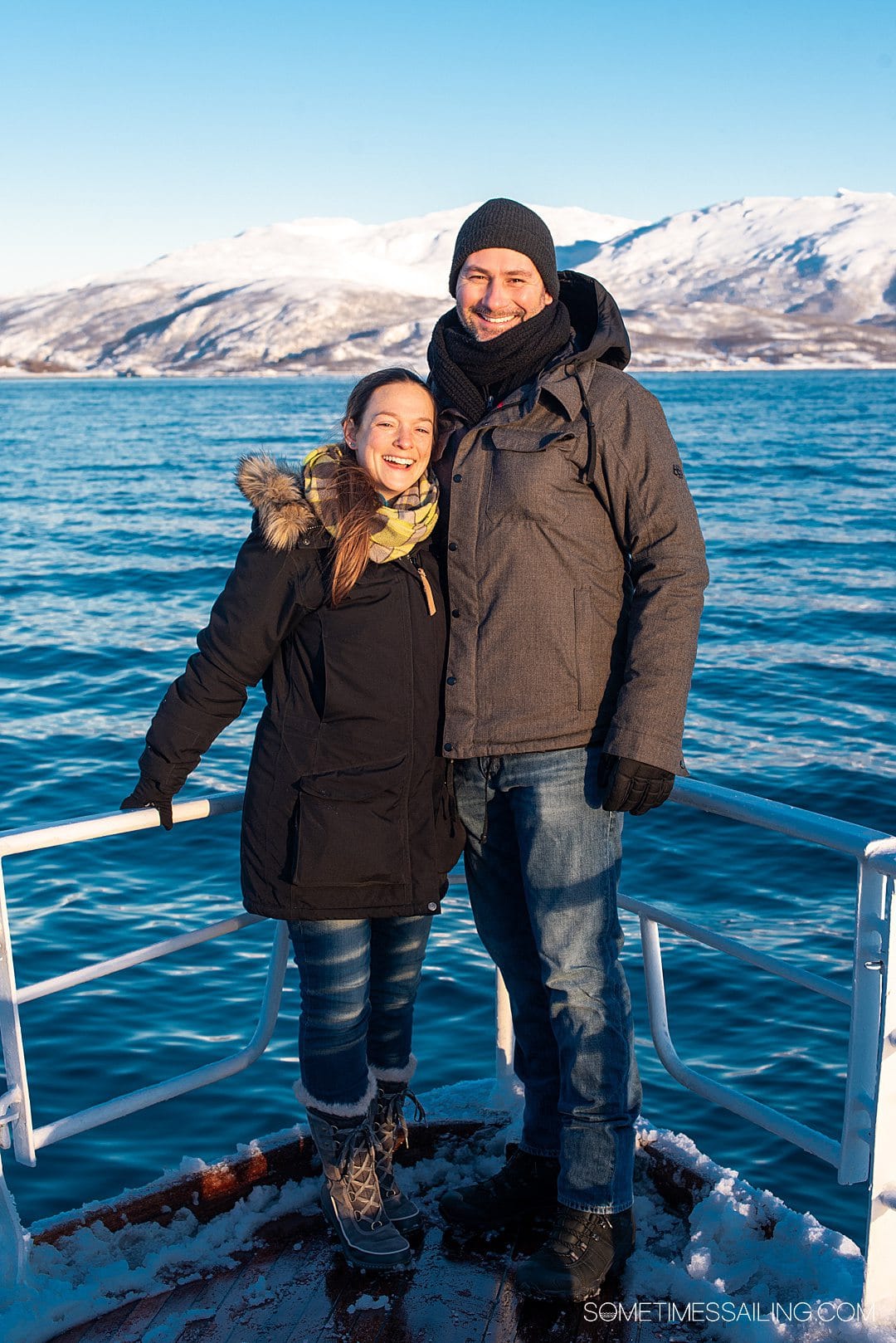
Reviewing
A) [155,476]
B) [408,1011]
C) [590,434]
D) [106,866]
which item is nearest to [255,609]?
[590,434]

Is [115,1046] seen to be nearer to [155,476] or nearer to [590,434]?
[590,434]

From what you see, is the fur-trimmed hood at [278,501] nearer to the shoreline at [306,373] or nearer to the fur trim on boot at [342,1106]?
the fur trim on boot at [342,1106]

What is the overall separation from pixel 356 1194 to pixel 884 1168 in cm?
111

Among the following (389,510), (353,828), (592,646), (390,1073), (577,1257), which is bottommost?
(577,1257)

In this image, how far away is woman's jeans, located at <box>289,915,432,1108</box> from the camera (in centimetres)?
265

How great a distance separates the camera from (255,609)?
2.56m

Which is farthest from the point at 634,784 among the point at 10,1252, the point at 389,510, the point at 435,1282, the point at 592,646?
the point at 10,1252

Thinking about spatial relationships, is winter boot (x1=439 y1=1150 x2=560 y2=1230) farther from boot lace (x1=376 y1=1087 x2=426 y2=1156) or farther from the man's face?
the man's face

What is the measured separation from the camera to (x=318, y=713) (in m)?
2.61

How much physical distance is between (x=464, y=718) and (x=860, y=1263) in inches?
50.7

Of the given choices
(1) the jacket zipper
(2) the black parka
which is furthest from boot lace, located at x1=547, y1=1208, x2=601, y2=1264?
(1) the jacket zipper

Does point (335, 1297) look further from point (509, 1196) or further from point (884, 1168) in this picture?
point (884, 1168)

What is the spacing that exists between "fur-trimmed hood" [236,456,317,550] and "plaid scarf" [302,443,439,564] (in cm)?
2

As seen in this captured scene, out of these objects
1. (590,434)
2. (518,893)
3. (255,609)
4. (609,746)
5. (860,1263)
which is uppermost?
(590,434)
